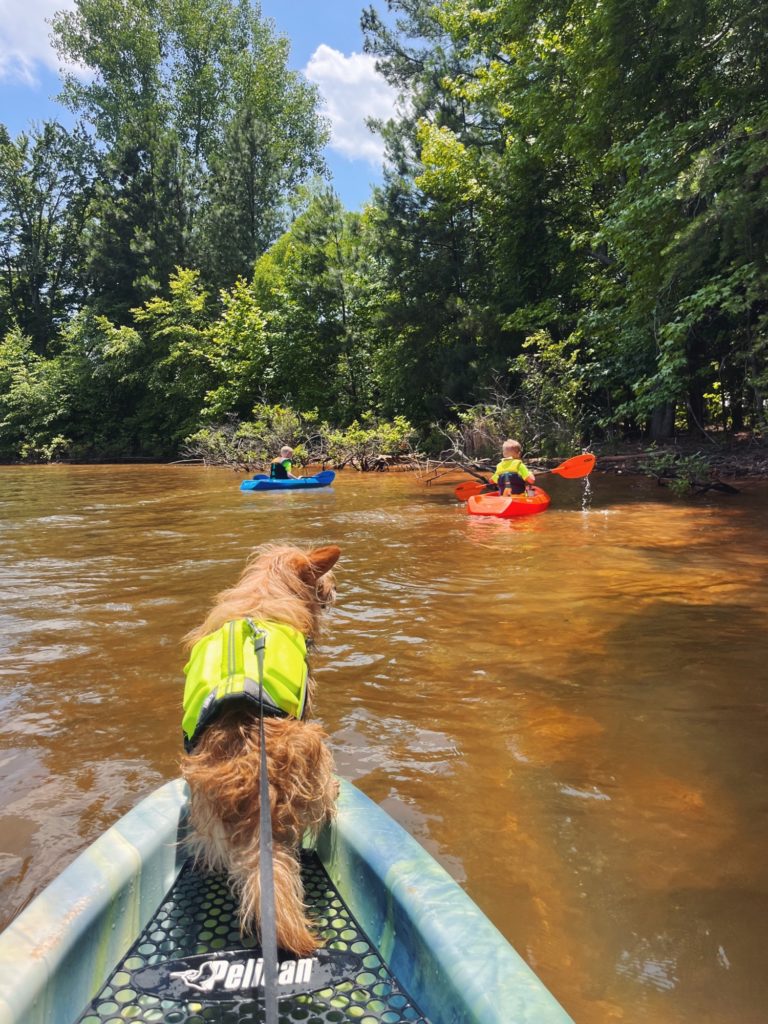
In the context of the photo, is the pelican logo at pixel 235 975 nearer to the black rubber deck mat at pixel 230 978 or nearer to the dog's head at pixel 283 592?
the black rubber deck mat at pixel 230 978

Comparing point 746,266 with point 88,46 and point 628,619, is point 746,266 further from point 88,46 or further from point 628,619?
point 88,46

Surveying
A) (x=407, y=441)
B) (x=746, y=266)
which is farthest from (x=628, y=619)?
(x=407, y=441)

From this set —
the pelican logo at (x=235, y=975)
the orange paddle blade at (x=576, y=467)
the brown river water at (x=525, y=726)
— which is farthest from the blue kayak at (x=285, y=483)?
the pelican logo at (x=235, y=975)

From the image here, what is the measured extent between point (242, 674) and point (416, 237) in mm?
25857

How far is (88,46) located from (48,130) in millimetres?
6825

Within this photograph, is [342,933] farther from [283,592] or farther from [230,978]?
[283,592]

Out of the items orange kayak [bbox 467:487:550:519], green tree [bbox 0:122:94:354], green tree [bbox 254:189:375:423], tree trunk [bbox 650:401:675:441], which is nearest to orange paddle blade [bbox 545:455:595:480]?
orange kayak [bbox 467:487:550:519]

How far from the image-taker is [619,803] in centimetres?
298

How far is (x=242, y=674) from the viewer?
92.4 inches

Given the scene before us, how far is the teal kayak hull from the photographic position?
1440mm

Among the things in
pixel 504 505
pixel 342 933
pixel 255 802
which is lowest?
pixel 342 933

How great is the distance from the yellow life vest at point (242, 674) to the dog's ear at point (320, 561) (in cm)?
64

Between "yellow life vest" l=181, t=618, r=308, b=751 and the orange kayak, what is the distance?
878 centimetres

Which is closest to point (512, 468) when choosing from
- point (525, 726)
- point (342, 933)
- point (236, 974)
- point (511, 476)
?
point (511, 476)
